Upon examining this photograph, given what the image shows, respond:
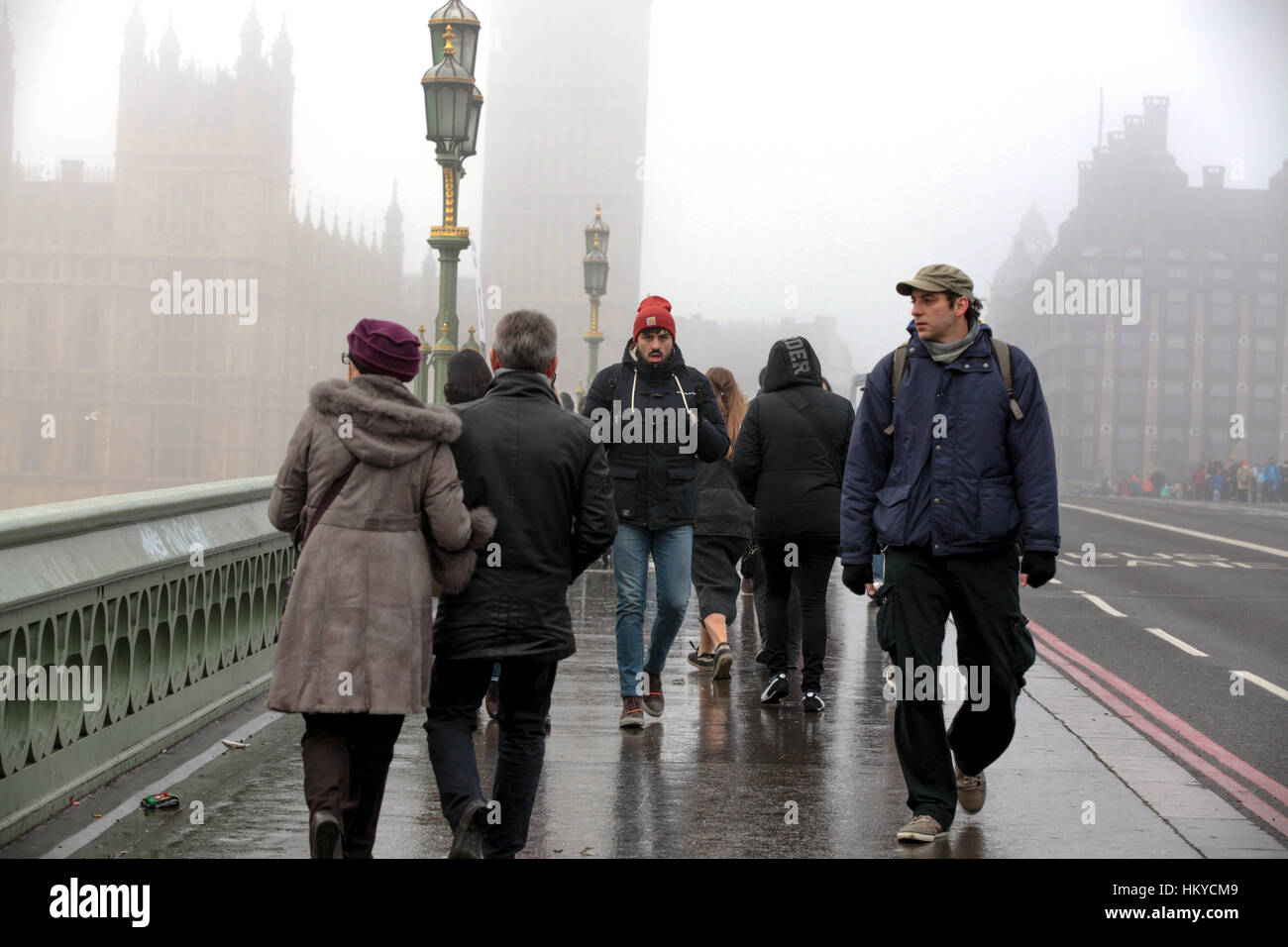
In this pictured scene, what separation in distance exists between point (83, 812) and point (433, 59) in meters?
8.67

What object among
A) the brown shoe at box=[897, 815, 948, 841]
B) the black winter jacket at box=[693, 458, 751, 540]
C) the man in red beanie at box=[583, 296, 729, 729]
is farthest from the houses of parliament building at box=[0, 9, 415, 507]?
the brown shoe at box=[897, 815, 948, 841]

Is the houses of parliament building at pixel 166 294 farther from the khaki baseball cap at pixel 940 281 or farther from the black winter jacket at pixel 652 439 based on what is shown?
the khaki baseball cap at pixel 940 281

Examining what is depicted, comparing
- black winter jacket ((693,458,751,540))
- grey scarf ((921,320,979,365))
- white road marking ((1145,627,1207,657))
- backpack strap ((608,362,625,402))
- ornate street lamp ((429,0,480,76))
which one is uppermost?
ornate street lamp ((429,0,480,76))

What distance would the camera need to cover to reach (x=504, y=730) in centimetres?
461

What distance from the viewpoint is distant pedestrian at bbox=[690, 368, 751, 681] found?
27.7ft

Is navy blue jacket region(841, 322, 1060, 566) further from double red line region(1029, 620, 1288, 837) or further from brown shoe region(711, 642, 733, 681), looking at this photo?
brown shoe region(711, 642, 733, 681)

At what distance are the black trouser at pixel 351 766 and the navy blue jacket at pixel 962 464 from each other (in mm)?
1645

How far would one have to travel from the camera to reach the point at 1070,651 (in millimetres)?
10844

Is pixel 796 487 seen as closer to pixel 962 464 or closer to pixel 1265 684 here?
pixel 962 464

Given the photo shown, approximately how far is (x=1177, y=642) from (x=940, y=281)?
720 centimetres

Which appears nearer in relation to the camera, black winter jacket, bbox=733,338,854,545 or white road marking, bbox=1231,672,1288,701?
black winter jacket, bbox=733,338,854,545

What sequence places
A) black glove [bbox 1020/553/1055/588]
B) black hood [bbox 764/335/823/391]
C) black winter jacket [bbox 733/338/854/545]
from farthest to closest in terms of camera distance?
black hood [bbox 764/335/823/391]
black winter jacket [bbox 733/338/854/545]
black glove [bbox 1020/553/1055/588]

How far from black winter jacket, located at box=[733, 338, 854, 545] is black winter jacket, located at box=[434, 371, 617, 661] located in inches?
124

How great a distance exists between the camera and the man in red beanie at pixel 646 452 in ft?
23.2
